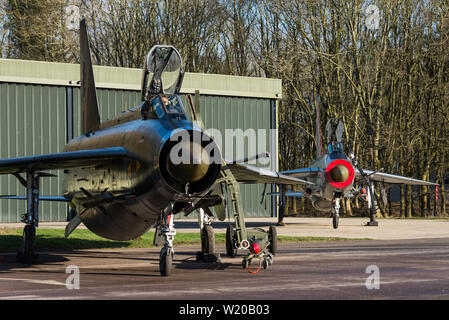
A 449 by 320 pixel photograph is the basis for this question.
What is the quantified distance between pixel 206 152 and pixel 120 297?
3.15m

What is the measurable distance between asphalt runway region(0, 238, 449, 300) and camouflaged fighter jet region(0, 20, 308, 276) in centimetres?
69

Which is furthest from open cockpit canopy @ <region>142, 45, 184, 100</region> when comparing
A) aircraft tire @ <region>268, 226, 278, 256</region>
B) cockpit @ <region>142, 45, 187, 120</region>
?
aircraft tire @ <region>268, 226, 278, 256</region>

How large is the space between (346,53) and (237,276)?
35.5m

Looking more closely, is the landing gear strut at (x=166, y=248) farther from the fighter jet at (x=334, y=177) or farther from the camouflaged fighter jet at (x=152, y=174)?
the fighter jet at (x=334, y=177)

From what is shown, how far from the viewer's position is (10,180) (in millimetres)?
34031

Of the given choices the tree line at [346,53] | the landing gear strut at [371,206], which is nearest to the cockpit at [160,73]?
the landing gear strut at [371,206]

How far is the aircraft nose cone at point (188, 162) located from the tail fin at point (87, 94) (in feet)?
19.9

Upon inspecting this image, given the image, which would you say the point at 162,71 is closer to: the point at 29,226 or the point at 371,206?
the point at 29,226

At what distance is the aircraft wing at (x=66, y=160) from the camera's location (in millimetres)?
13406

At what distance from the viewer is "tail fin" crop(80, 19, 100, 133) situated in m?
17.9

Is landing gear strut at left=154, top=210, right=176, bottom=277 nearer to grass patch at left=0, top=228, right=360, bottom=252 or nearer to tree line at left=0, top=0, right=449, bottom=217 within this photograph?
grass patch at left=0, top=228, right=360, bottom=252

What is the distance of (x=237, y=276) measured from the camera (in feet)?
41.5

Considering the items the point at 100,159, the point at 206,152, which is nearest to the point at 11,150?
the point at 100,159
